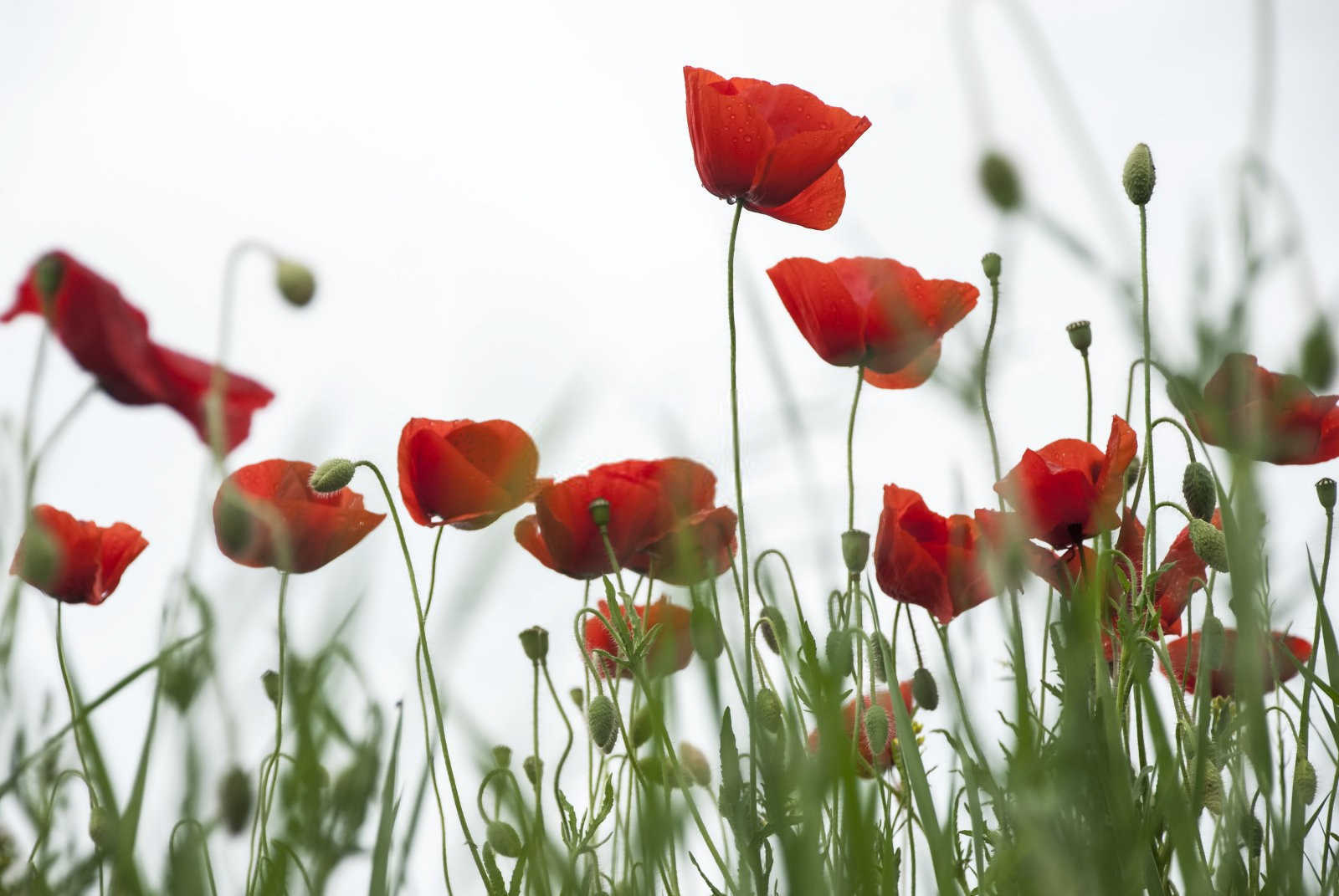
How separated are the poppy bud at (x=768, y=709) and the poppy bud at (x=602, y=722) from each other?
147 millimetres

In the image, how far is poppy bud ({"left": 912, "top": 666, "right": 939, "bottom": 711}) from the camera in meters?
1.28

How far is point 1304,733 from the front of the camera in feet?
3.54

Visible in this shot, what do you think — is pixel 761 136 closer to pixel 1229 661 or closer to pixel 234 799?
pixel 1229 661

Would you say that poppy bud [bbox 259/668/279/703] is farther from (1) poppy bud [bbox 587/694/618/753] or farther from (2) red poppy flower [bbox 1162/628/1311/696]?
(2) red poppy flower [bbox 1162/628/1311/696]

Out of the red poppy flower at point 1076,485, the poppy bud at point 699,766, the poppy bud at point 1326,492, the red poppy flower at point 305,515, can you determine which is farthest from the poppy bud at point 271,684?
the poppy bud at point 1326,492

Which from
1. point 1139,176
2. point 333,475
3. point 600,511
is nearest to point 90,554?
point 333,475

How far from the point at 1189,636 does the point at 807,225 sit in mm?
581

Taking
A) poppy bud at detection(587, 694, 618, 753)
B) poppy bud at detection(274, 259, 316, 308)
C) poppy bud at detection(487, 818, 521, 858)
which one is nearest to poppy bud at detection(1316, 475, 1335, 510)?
poppy bud at detection(587, 694, 618, 753)

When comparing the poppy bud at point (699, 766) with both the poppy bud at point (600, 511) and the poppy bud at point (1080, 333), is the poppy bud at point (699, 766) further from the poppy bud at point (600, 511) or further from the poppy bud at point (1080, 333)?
the poppy bud at point (1080, 333)

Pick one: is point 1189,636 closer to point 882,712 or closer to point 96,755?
point 882,712

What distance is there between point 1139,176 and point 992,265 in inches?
6.4

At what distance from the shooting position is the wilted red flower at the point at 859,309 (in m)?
1.31

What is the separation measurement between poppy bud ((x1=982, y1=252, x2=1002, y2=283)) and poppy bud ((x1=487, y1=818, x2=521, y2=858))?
24.3 inches

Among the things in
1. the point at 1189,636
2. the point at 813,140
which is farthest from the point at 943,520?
the point at 813,140
